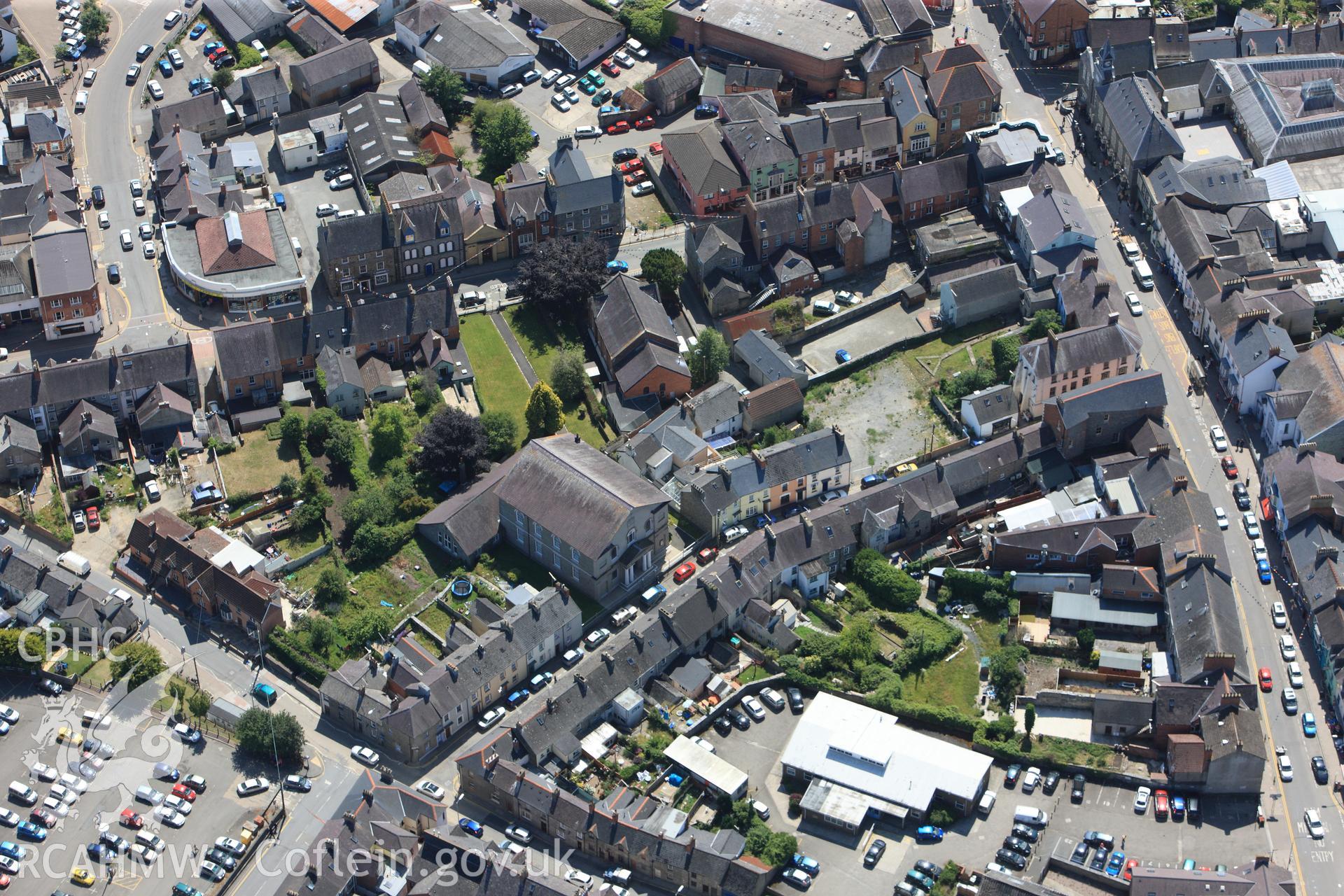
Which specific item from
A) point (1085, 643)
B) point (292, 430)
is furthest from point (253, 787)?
point (1085, 643)

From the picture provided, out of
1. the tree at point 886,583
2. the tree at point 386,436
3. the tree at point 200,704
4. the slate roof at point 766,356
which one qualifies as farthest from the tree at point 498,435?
the tree at point 200,704

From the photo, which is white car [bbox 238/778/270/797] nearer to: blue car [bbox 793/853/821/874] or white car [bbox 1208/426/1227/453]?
blue car [bbox 793/853/821/874]

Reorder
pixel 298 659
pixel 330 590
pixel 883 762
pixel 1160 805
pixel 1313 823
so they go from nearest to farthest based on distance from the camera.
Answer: pixel 1313 823, pixel 1160 805, pixel 883 762, pixel 298 659, pixel 330 590

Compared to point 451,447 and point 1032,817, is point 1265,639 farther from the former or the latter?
point 451,447

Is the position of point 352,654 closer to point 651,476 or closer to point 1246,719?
point 651,476

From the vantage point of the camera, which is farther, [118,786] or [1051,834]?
[118,786]
